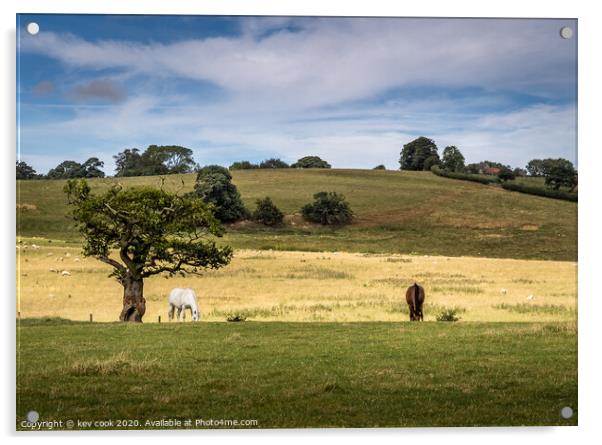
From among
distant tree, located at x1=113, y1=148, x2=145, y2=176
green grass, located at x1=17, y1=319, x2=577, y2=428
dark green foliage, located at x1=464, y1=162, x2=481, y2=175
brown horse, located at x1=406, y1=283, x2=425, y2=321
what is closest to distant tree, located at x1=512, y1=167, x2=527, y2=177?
dark green foliage, located at x1=464, y1=162, x2=481, y2=175

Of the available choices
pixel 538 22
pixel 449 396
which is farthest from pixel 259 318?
pixel 538 22

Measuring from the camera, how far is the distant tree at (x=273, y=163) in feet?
43.9

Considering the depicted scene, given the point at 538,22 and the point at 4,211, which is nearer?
the point at 4,211

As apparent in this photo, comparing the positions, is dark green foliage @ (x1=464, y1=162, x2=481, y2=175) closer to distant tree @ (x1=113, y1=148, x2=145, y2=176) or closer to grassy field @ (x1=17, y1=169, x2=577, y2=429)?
grassy field @ (x1=17, y1=169, x2=577, y2=429)

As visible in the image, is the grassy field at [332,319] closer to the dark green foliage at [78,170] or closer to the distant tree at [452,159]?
the dark green foliage at [78,170]

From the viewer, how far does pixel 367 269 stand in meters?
16.0

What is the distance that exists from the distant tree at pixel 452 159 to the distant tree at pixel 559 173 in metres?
1.53

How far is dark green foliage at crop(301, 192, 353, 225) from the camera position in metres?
15.8

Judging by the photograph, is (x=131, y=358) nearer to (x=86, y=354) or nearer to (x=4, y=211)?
(x=86, y=354)

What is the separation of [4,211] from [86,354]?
2777 mm

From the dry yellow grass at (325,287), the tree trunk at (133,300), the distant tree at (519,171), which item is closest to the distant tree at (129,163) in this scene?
the dry yellow grass at (325,287)

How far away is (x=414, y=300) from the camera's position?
1505cm

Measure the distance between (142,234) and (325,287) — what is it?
413cm

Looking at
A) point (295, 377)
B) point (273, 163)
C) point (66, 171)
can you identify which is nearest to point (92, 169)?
point (66, 171)
